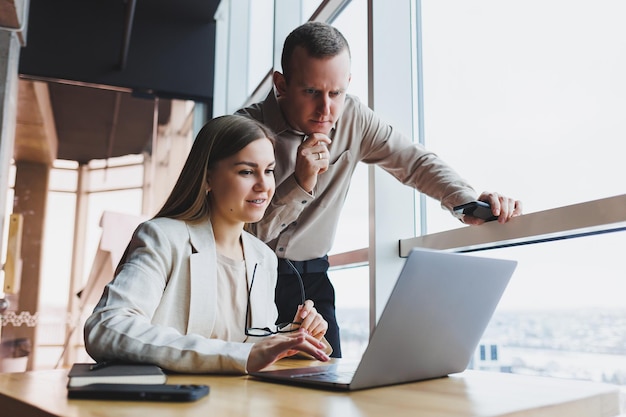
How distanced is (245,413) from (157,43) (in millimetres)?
3873

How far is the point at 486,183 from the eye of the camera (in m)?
1.79

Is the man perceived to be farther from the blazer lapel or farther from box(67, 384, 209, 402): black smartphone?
box(67, 384, 209, 402): black smartphone

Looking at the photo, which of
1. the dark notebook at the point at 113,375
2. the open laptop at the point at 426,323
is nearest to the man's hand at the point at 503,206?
the open laptop at the point at 426,323

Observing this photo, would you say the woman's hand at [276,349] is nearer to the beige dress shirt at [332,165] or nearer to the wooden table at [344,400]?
the wooden table at [344,400]

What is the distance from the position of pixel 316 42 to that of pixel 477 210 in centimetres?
63

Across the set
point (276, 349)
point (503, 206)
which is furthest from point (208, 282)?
point (503, 206)

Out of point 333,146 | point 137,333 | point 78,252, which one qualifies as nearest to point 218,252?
point 137,333

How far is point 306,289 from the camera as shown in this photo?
76.9 inches

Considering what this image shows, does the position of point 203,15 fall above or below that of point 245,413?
above

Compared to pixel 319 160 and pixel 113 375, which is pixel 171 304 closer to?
pixel 113 375

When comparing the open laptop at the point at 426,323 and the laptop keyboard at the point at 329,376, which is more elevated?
the open laptop at the point at 426,323

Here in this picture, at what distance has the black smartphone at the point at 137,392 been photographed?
2.27 feet

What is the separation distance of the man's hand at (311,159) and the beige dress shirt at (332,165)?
0.39ft

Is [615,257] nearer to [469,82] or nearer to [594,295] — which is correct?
Result: [594,295]
